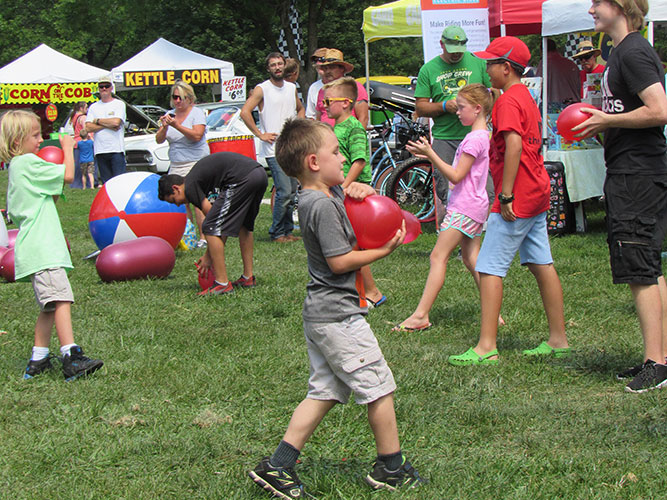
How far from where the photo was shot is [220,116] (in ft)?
67.7

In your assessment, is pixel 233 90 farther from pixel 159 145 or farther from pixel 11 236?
pixel 11 236

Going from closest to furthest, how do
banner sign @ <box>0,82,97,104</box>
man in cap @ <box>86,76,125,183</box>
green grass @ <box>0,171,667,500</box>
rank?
green grass @ <box>0,171,667,500</box>, man in cap @ <box>86,76,125,183</box>, banner sign @ <box>0,82,97,104</box>

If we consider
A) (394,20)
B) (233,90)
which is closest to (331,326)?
(394,20)

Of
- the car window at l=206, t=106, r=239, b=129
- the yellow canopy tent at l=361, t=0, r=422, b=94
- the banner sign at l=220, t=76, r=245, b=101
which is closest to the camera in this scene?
the yellow canopy tent at l=361, t=0, r=422, b=94

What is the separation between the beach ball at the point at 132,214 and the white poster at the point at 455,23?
3.51 meters

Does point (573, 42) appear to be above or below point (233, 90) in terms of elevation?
below

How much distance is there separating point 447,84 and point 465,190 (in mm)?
2200

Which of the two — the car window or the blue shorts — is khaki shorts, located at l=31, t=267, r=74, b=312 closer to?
the blue shorts

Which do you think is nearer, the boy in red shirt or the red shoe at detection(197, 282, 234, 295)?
the boy in red shirt

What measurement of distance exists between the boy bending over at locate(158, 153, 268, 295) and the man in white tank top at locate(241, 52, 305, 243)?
87.1 inches

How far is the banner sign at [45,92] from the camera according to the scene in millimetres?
23688

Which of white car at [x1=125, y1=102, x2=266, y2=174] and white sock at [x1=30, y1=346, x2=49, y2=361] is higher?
white car at [x1=125, y1=102, x2=266, y2=174]

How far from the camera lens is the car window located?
20391 millimetres

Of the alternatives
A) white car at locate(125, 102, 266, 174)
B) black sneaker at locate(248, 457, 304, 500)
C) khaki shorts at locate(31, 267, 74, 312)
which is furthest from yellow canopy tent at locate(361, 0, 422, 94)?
black sneaker at locate(248, 457, 304, 500)
